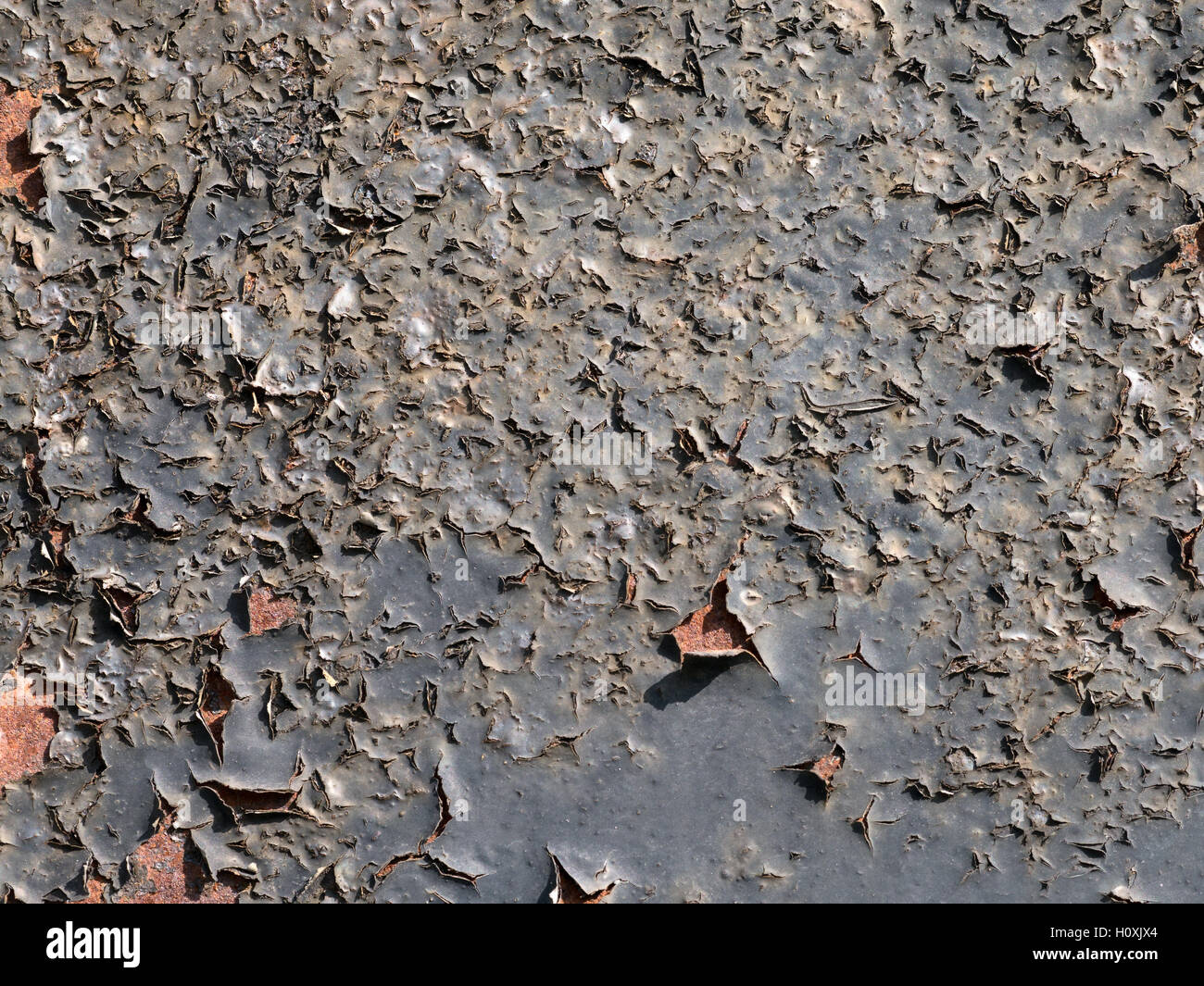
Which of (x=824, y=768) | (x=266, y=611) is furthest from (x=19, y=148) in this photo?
(x=824, y=768)

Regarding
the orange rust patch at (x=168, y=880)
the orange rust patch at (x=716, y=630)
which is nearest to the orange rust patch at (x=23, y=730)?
the orange rust patch at (x=168, y=880)

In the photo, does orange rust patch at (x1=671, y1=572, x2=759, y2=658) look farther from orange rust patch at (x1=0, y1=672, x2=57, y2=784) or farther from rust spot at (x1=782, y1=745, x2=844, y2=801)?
orange rust patch at (x1=0, y1=672, x2=57, y2=784)

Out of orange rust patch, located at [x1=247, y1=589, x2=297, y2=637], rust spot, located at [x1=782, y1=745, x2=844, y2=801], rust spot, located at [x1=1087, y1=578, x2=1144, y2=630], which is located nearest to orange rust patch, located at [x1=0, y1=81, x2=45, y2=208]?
orange rust patch, located at [x1=247, y1=589, x2=297, y2=637]

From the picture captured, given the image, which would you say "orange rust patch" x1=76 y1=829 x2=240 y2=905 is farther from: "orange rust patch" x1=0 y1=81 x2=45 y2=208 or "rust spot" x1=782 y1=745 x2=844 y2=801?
"orange rust patch" x1=0 y1=81 x2=45 y2=208

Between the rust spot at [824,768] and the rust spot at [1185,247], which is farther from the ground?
the rust spot at [1185,247]

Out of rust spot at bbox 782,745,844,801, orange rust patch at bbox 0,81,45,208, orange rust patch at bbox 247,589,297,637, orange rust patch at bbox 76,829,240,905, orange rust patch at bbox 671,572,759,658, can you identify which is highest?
orange rust patch at bbox 0,81,45,208

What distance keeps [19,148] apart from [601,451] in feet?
2.96

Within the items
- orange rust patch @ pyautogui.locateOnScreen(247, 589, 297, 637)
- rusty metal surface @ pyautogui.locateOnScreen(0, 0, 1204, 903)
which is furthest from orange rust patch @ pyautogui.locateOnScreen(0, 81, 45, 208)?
orange rust patch @ pyautogui.locateOnScreen(247, 589, 297, 637)

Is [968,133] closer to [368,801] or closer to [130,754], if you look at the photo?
[368,801]

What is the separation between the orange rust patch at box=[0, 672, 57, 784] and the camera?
136cm

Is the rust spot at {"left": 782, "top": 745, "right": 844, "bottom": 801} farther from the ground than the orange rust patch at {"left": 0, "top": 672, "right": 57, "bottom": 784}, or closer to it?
closer to it

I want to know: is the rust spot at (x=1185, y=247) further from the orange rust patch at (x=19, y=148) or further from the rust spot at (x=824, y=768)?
the orange rust patch at (x=19, y=148)

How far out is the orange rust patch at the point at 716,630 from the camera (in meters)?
1.38

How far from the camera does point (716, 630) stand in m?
1.38
